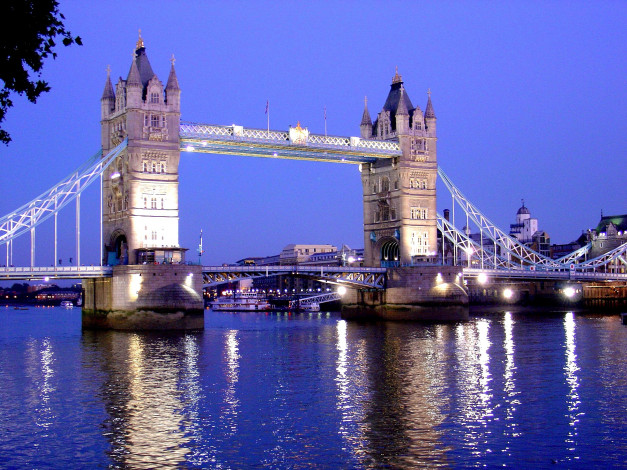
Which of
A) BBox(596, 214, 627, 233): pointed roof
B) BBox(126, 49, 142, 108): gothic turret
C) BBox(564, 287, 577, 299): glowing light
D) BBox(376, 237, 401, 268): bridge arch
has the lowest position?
BBox(564, 287, 577, 299): glowing light

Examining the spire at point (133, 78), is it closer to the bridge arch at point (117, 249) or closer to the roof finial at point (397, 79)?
the bridge arch at point (117, 249)

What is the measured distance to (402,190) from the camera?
2884 inches

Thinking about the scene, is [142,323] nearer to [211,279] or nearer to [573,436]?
[211,279]

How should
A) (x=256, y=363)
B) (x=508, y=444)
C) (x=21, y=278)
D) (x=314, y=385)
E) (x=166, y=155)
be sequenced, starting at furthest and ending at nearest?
(x=166, y=155)
(x=21, y=278)
(x=256, y=363)
(x=314, y=385)
(x=508, y=444)

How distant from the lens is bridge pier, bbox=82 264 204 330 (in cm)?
5712

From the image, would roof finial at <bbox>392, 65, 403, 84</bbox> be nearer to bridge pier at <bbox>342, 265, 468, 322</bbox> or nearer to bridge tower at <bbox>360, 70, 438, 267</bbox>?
A: bridge tower at <bbox>360, 70, 438, 267</bbox>

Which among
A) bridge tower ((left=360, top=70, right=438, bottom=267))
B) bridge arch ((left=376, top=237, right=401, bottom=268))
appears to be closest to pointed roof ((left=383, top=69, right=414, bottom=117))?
bridge tower ((left=360, top=70, right=438, bottom=267))

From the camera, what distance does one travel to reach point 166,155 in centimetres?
6109

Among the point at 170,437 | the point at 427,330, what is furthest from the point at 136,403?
the point at 427,330

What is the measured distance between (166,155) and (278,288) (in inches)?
3864

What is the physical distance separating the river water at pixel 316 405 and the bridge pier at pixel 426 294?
22.2m

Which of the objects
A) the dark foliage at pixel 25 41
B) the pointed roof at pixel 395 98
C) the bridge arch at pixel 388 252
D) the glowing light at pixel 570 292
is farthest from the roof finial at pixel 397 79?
the dark foliage at pixel 25 41

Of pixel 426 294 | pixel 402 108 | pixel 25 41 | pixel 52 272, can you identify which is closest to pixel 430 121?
pixel 402 108

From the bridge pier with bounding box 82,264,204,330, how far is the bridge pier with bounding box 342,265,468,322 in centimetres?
1932
